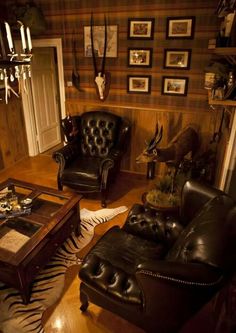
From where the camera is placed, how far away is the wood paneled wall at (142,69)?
3.16m

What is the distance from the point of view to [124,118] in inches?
142

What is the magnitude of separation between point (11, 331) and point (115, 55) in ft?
11.4

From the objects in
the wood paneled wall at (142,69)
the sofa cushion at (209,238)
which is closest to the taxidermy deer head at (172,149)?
the wood paneled wall at (142,69)

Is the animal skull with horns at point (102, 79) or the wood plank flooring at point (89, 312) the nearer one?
the wood plank flooring at point (89, 312)

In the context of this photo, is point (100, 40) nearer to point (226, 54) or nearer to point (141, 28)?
point (141, 28)

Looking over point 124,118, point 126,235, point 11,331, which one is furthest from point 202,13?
point 11,331

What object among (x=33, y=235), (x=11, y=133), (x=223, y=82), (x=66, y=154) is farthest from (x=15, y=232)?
(x=11, y=133)

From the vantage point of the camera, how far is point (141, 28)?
3.34 metres

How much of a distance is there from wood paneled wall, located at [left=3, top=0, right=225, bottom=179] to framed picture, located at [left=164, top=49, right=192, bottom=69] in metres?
0.06

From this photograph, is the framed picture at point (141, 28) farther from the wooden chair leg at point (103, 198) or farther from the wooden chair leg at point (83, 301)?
the wooden chair leg at point (83, 301)

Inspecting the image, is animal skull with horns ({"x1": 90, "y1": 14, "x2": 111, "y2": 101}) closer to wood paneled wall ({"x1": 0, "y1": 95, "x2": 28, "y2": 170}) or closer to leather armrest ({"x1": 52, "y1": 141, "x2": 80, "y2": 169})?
leather armrest ({"x1": 52, "y1": 141, "x2": 80, "y2": 169})

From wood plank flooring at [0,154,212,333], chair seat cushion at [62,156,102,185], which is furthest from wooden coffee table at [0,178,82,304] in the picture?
chair seat cushion at [62,156,102,185]

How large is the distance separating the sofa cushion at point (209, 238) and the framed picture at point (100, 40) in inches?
115

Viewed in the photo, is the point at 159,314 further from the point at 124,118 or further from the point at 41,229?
the point at 124,118
